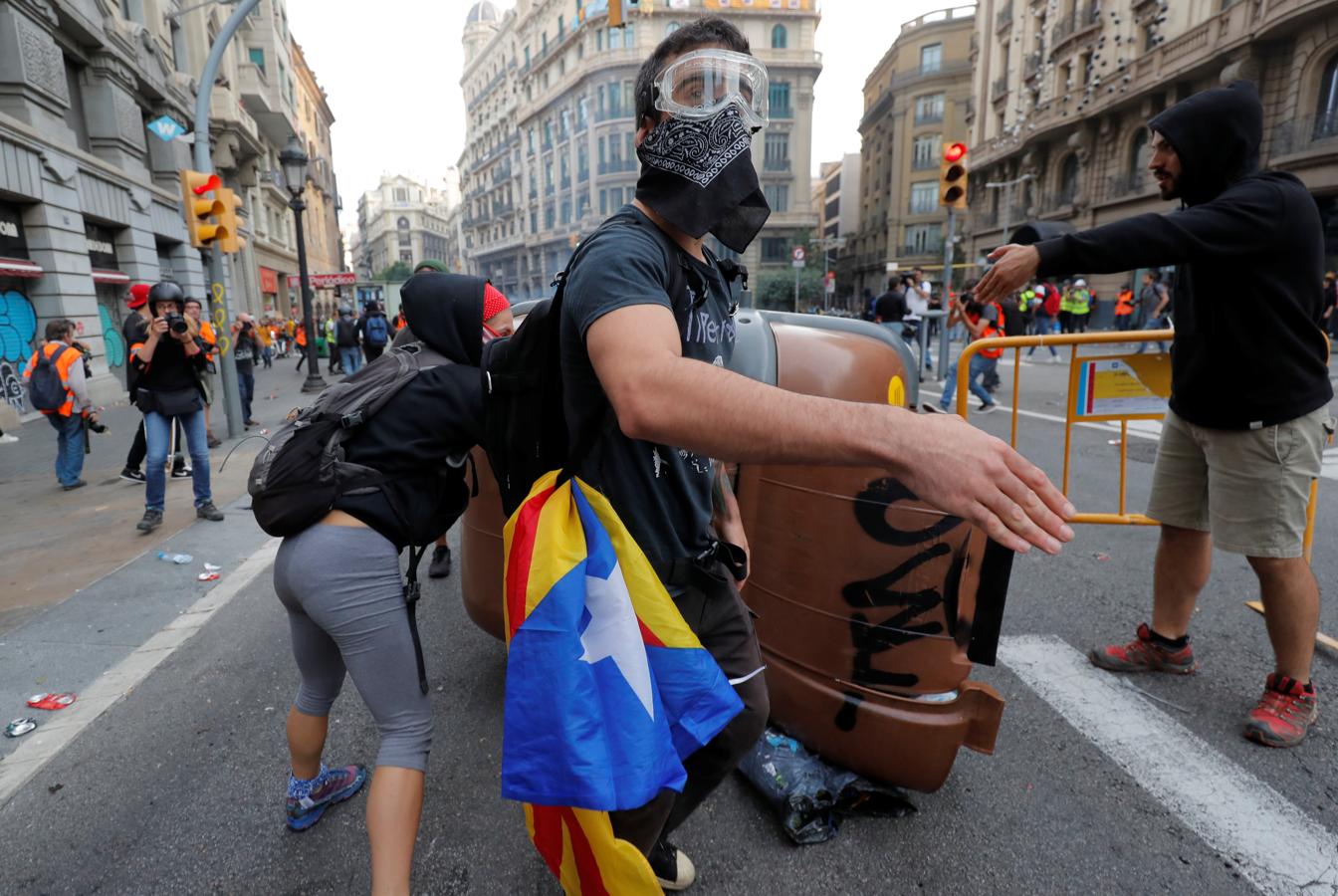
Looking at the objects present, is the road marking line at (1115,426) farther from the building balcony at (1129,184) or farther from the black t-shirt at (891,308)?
the building balcony at (1129,184)

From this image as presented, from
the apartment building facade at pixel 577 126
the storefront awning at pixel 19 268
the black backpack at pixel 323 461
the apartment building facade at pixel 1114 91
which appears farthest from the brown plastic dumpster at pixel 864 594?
the apartment building facade at pixel 577 126

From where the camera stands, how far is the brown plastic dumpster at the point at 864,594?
2.09 meters

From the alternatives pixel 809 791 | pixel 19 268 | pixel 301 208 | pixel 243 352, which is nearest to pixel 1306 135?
pixel 301 208

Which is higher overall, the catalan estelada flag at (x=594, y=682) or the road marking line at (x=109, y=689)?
the catalan estelada flag at (x=594, y=682)

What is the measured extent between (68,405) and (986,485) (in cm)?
878

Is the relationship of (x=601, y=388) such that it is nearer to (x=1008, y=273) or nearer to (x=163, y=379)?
(x=1008, y=273)

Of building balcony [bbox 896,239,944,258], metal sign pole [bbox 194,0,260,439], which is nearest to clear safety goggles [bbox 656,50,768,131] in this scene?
metal sign pole [bbox 194,0,260,439]

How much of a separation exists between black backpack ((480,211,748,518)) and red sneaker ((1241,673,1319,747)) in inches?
104

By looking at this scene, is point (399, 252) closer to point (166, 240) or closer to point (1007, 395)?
point (166, 240)

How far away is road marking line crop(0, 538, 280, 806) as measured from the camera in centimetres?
273

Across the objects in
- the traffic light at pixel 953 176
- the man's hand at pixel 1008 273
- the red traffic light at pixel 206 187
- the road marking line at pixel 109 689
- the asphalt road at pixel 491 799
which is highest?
the traffic light at pixel 953 176

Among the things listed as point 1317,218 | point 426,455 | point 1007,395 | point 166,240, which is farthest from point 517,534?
point 166,240

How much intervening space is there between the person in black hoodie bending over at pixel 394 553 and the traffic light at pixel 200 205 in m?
9.20

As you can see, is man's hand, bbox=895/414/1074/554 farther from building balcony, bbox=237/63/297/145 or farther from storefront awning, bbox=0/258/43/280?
building balcony, bbox=237/63/297/145
